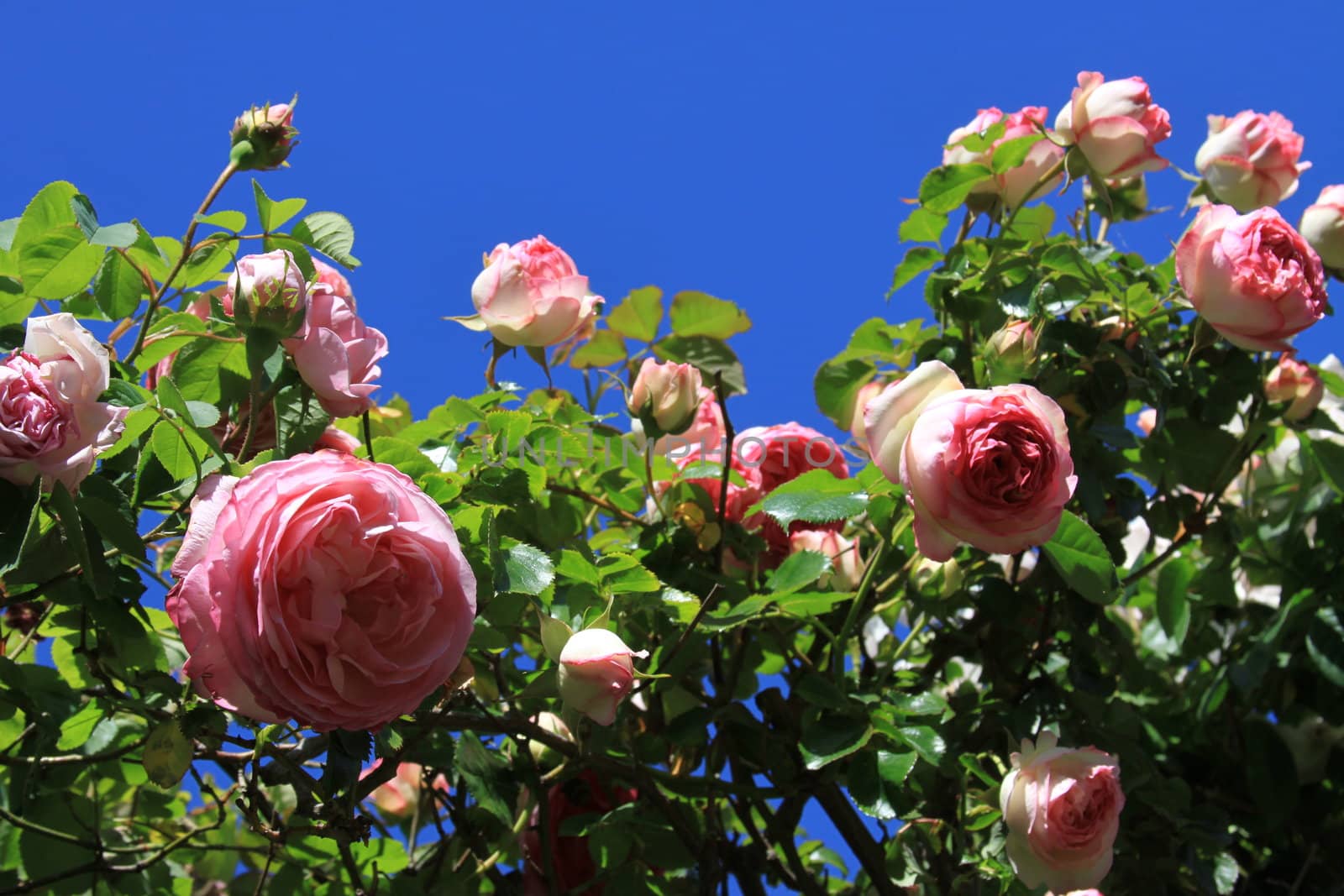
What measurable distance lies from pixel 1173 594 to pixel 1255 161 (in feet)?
1.42

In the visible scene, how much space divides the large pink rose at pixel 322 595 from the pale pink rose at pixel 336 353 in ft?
0.44

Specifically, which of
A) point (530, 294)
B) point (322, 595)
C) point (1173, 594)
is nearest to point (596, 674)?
point (322, 595)

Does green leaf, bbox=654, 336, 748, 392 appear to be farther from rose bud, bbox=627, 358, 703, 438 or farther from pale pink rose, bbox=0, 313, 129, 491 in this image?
pale pink rose, bbox=0, 313, 129, 491

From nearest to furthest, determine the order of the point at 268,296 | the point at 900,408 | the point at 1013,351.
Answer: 1. the point at 268,296
2. the point at 900,408
3. the point at 1013,351

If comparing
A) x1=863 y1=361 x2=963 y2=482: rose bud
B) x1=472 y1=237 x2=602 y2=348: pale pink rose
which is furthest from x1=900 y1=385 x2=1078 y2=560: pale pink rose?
x1=472 y1=237 x2=602 y2=348: pale pink rose

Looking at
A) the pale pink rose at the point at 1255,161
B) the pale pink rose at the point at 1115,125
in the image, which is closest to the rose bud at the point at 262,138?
the pale pink rose at the point at 1115,125

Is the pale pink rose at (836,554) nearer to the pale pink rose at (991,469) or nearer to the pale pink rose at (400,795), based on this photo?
the pale pink rose at (991,469)

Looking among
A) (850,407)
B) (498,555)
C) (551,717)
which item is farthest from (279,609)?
(850,407)

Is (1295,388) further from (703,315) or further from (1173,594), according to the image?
(703,315)

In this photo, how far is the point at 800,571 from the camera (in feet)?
3.16

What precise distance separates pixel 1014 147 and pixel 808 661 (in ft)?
1.58

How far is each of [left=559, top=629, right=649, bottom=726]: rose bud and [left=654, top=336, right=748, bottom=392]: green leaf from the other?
39cm

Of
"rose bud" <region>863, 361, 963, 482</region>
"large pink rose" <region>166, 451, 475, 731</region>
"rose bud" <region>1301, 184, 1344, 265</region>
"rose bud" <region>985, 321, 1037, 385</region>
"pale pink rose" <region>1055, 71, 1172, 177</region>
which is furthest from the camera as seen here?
"rose bud" <region>1301, 184, 1344, 265</region>

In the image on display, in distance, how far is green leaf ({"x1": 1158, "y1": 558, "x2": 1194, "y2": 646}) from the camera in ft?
4.38
